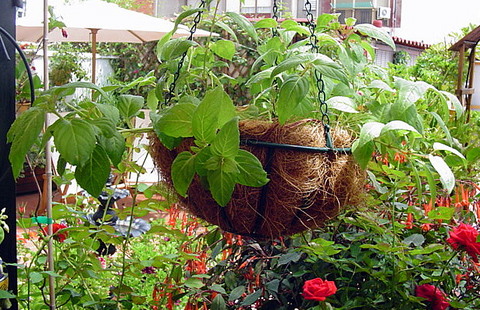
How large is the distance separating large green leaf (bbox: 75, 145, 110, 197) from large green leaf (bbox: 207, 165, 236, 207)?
14cm

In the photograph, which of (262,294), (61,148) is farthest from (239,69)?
(61,148)

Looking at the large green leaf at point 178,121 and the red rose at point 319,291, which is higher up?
the large green leaf at point 178,121

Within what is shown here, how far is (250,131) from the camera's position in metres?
0.90

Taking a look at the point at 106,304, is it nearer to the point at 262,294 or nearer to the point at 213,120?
the point at 262,294

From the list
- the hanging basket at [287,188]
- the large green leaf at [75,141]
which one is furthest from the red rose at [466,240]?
the large green leaf at [75,141]

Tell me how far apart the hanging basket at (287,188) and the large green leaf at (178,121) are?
0.26 ft

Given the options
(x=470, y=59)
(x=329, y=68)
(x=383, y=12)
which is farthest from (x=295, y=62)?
(x=383, y=12)

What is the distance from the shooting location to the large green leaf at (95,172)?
803 mm

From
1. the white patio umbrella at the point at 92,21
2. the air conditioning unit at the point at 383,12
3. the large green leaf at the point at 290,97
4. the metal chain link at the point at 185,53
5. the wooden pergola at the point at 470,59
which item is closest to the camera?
the large green leaf at the point at 290,97

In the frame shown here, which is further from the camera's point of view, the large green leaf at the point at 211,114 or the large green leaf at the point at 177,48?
A: the large green leaf at the point at 177,48

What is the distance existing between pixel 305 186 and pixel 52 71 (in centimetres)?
546

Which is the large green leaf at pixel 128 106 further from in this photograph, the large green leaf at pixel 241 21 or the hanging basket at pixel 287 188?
the large green leaf at pixel 241 21

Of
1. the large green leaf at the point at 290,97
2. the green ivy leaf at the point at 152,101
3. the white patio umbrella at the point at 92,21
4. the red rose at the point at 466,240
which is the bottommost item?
the red rose at the point at 466,240

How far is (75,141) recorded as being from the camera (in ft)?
2.45
